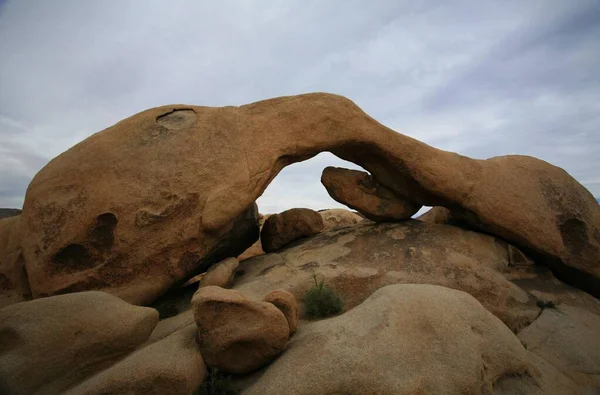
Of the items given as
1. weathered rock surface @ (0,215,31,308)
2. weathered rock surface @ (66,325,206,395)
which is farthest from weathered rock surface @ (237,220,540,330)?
weathered rock surface @ (0,215,31,308)

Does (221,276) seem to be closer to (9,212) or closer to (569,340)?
(569,340)

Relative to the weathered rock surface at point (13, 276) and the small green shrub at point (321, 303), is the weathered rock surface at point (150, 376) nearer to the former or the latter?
the small green shrub at point (321, 303)

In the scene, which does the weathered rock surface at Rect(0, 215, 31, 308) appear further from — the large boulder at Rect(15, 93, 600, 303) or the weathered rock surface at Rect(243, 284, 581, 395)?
the weathered rock surface at Rect(243, 284, 581, 395)

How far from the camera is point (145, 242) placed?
814 cm

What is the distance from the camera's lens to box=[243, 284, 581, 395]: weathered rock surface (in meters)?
4.91

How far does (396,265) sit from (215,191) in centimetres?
445

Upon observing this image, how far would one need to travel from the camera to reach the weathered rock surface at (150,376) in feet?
16.7

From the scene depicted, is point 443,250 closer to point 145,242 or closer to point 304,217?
point 304,217

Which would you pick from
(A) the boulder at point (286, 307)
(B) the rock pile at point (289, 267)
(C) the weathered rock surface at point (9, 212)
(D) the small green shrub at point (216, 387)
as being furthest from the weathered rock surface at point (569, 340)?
(C) the weathered rock surface at point (9, 212)

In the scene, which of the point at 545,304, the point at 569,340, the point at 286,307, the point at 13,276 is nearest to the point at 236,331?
the point at 286,307

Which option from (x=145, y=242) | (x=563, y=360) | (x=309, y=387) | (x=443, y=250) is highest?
(x=145, y=242)

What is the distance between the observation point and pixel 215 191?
8.56 meters

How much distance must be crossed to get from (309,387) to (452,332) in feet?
7.31

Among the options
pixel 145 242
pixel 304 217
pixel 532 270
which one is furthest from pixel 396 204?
pixel 145 242
